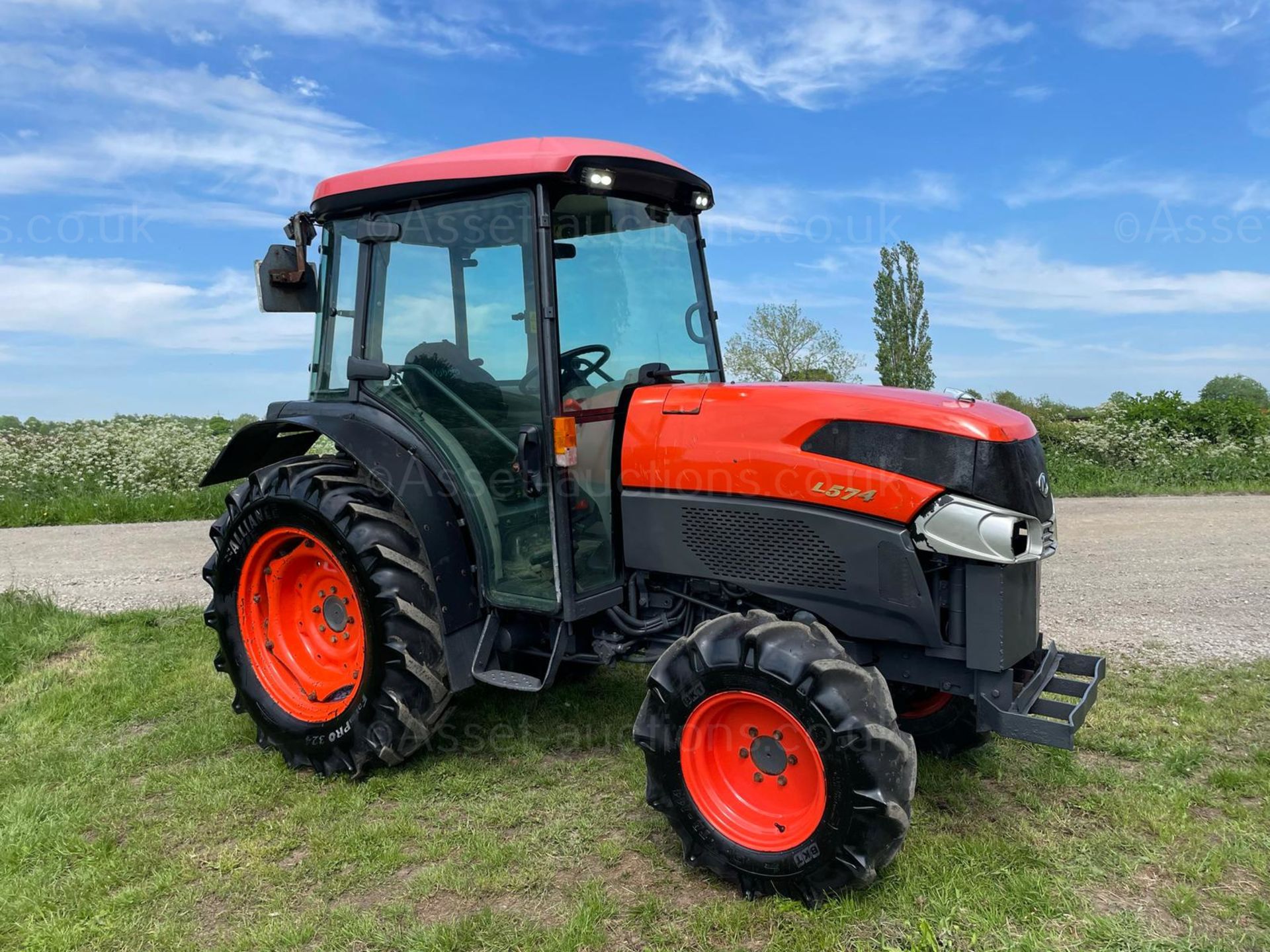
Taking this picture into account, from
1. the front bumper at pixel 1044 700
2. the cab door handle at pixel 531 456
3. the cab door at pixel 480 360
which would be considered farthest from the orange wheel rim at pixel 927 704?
the cab door handle at pixel 531 456

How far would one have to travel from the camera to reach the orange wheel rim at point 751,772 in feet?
9.53

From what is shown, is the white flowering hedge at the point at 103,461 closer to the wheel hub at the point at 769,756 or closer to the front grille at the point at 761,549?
the front grille at the point at 761,549

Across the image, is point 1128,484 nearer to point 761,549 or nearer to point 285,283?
point 761,549

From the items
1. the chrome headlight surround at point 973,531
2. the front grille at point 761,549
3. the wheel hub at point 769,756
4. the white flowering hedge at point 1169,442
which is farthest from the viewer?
the white flowering hedge at point 1169,442

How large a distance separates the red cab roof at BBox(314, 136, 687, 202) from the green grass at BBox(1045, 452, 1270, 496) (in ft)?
35.6

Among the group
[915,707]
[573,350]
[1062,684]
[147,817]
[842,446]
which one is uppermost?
[573,350]

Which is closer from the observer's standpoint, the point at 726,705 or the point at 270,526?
the point at 726,705

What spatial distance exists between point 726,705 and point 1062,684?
1.31 meters

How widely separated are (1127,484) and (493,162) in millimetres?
12623

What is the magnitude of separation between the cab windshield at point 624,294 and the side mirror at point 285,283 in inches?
55.2

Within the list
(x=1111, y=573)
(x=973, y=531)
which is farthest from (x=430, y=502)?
(x=1111, y=573)

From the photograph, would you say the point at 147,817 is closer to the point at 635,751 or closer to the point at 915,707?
the point at 635,751

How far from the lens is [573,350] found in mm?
3588

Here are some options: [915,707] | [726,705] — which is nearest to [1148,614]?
[915,707]
